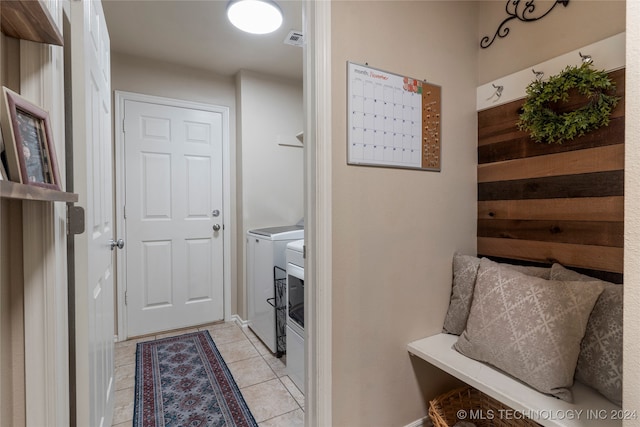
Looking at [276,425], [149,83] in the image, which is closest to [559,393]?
[276,425]

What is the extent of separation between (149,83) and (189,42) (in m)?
0.57

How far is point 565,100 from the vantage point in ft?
4.55

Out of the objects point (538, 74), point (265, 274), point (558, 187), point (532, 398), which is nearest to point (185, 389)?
point (265, 274)

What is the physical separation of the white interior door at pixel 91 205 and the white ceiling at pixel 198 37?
30.6 inches

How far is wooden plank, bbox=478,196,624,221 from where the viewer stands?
1266 millimetres

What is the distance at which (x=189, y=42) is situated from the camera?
2.44 m

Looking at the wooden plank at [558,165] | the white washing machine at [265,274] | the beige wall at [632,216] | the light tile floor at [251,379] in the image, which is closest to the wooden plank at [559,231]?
the wooden plank at [558,165]

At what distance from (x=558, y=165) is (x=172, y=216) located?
2.81m

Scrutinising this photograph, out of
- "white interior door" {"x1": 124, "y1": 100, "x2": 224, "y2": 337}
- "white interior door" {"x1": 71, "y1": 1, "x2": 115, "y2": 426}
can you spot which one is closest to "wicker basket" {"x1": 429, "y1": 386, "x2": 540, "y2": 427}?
"white interior door" {"x1": 71, "y1": 1, "x2": 115, "y2": 426}

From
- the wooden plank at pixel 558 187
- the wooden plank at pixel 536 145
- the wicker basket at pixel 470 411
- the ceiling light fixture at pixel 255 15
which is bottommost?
the wicker basket at pixel 470 411

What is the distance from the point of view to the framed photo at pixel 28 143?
648mm

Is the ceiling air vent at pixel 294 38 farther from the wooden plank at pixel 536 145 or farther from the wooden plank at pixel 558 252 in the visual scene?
the wooden plank at pixel 558 252

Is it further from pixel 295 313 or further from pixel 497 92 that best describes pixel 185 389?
pixel 497 92

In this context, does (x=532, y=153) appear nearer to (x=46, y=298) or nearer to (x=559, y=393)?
(x=559, y=393)
